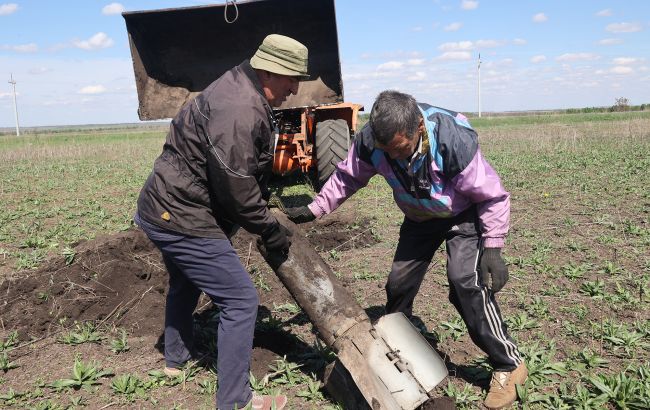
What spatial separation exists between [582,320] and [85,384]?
3.56 metres

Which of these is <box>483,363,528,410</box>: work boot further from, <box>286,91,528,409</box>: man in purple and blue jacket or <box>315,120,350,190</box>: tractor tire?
<box>315,120,350,190</box>: tractor tire

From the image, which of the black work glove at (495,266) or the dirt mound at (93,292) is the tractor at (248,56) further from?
the black work glove at (495,266)

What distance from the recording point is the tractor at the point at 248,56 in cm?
863

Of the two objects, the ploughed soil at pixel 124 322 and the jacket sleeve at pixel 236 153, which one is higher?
the jacket sleeve at pixel 236 153

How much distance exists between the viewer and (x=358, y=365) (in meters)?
2.93

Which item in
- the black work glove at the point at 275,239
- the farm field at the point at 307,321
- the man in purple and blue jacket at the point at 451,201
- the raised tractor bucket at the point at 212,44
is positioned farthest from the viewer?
the raised tractor bucket at the point at 212,44

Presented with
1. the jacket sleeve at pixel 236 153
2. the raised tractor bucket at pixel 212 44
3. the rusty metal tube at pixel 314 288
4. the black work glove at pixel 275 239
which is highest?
the raised tractor bucket at pixel 212 44

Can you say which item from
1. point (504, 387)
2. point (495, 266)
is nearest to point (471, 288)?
point (495, 266)

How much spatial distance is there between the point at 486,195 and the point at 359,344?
3.52 feet

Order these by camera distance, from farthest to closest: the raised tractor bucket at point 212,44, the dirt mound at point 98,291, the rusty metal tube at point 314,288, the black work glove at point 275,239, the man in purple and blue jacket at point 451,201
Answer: the raised tractor bucket at point 212,44, the dirt mound at point 98,291, the rusty metal tube at point 314,288, the black work glove at point 275,239, the man in purple and blue jacket at point 451,201

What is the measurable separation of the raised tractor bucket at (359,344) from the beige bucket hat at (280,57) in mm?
956

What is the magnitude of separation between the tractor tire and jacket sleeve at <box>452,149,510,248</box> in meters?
5.86

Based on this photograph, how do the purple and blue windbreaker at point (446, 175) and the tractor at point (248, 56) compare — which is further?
the tractor at point (248, 56)

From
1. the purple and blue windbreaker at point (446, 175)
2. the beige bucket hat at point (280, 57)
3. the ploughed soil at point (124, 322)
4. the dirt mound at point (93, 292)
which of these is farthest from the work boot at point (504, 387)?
the dirt mound at point (93, 292)
